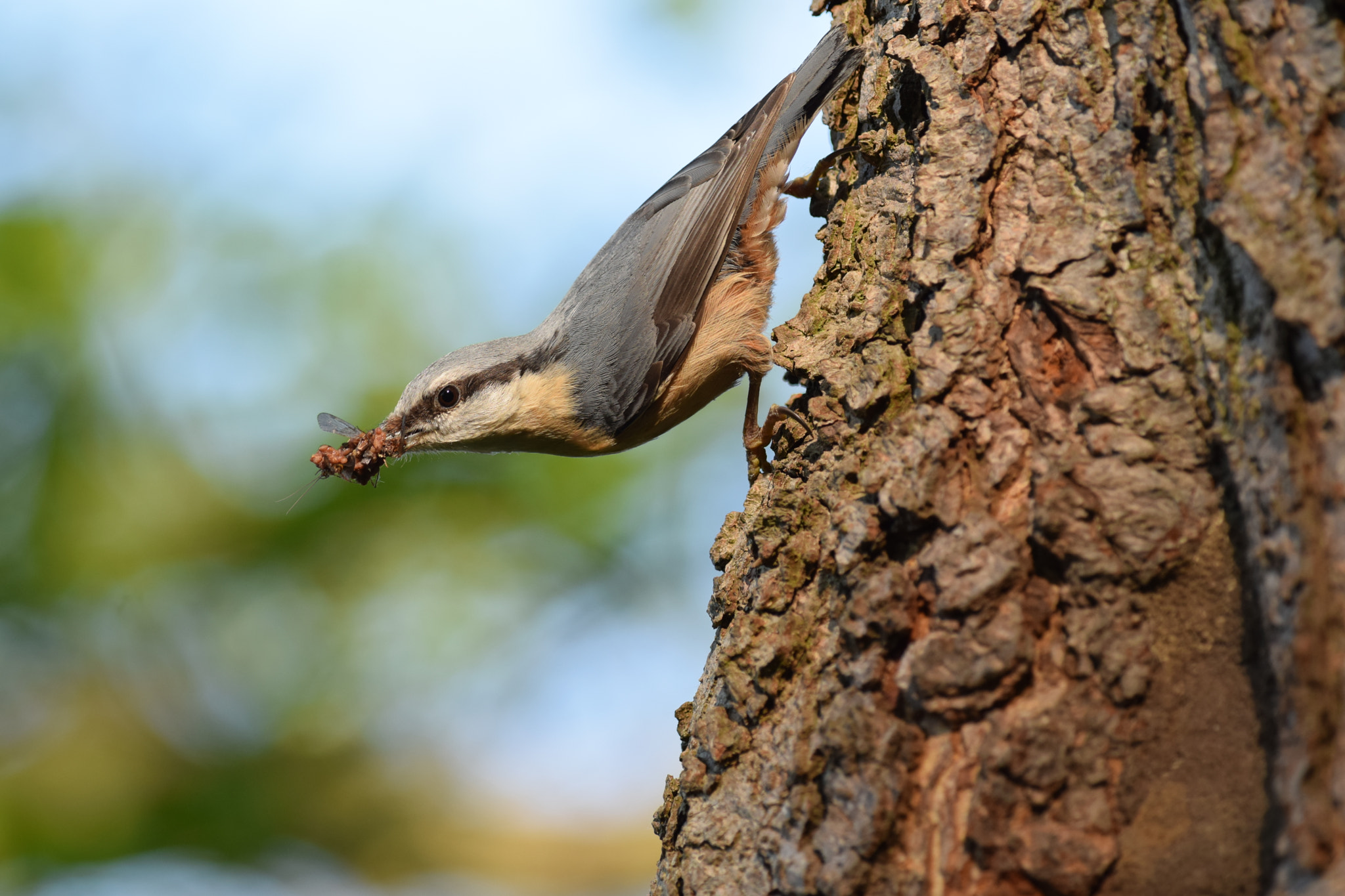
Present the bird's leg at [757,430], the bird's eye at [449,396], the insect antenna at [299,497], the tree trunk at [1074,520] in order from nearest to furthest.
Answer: the tree trunk at [1074,520]
the bird's leg at [757,430]
the bird's eye at [449,396]
the insect antenna at [299,497]

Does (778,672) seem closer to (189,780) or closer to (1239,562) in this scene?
(1239,562)

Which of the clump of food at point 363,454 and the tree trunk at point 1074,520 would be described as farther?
the clump of food at point 363,454

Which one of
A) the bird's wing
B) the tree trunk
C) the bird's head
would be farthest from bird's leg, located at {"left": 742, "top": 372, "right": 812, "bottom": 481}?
the tree trunk

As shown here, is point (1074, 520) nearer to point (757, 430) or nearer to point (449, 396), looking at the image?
point (757, 430)

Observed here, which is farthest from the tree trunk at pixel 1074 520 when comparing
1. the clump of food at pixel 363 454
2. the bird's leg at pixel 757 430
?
the clump of food at pixel 363 454

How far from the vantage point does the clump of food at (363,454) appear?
320 centimetres

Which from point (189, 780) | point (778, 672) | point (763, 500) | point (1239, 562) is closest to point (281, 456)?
point (189, 780)

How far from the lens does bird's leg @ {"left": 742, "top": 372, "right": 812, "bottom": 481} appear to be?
9.12ft

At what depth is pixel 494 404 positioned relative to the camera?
322 centimetres

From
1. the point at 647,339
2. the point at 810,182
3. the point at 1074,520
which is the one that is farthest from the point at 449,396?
the point at 1074,520

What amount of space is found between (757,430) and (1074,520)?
1772 millimetres

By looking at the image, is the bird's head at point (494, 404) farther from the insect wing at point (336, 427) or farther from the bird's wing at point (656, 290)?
the insect wing at point (336, 427)

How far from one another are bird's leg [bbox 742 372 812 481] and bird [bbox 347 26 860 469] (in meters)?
0.01

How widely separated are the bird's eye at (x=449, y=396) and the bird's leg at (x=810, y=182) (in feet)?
4.20
